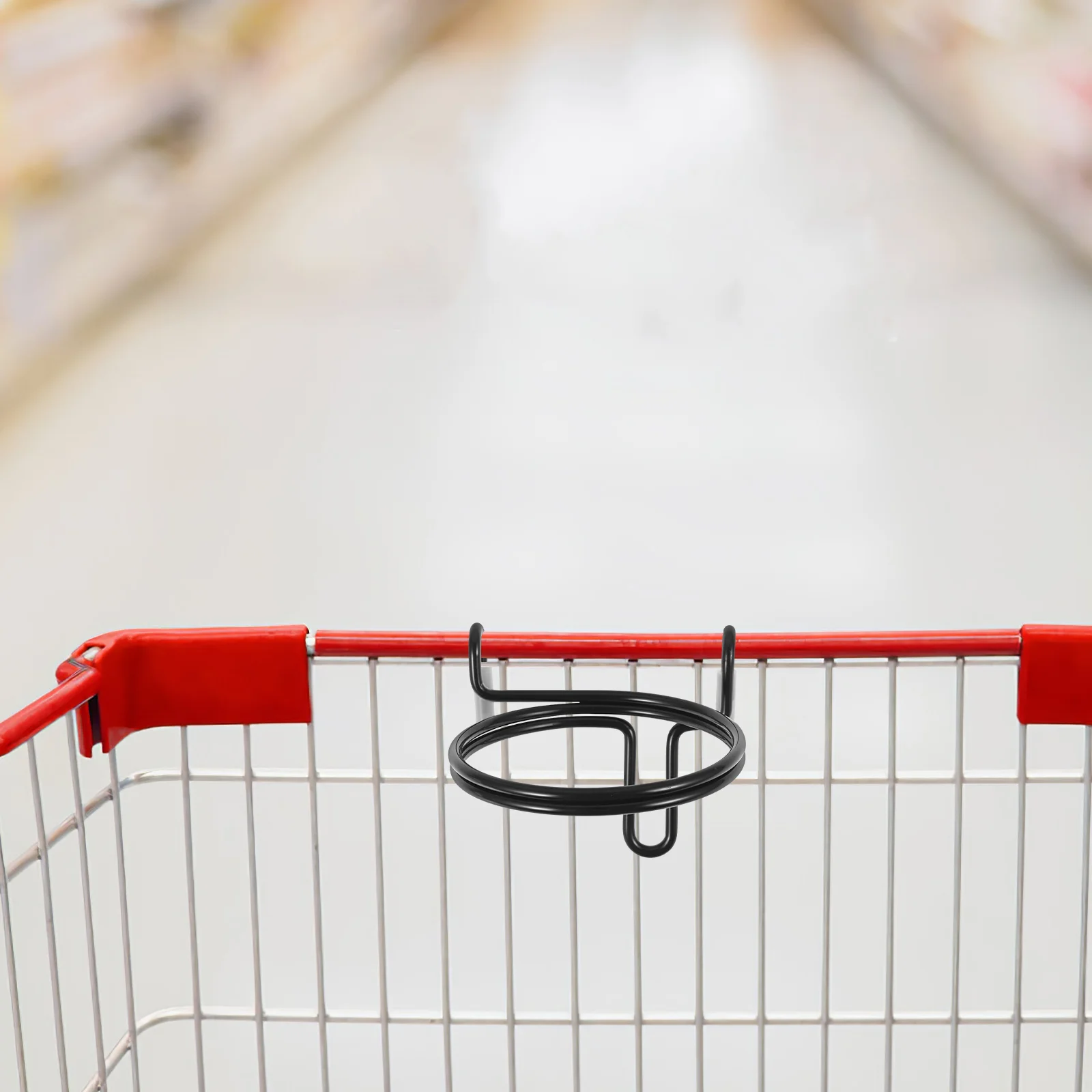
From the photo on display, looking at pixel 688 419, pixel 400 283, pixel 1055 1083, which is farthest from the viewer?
pixel 400 283

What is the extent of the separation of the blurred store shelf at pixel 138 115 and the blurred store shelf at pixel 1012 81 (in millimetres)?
1854

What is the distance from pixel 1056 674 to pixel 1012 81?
11.9 ft

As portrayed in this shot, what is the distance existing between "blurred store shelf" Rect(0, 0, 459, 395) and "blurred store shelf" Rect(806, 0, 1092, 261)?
185cm

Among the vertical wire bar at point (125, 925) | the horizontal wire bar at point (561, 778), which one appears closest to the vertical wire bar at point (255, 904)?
the horizontal wire bar at point (561, 778)

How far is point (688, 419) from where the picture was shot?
401 cm

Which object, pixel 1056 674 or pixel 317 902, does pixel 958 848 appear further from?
pixel 317 902

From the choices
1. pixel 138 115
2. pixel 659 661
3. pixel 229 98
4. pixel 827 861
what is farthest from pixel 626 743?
pixel 229 98

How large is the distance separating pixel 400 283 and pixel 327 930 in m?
2.46

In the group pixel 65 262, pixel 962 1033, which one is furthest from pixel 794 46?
pixel 962 1033

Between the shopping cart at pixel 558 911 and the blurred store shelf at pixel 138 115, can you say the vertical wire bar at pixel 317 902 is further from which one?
the blurred store shelf at pixel 138 115

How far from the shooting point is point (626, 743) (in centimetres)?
113

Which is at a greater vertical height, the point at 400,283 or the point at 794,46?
the point at 794,46

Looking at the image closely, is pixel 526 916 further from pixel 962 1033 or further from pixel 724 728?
pixel 724 728

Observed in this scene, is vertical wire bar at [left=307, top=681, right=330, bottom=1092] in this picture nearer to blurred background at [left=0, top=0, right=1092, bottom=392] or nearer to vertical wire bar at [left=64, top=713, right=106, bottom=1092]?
vertical wire bar at [left=64, top=713, right=106, bottom=1092]
